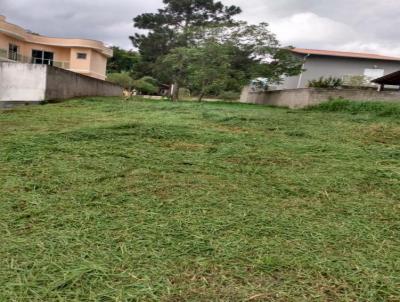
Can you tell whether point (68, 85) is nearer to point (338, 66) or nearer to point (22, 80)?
point (22, 80)

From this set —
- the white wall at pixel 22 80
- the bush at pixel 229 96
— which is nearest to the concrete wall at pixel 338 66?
the bush at pixel 229 96

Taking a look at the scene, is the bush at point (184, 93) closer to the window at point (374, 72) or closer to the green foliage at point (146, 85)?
the green foliage at point (146, 85)

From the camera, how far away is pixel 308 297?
3.98ft

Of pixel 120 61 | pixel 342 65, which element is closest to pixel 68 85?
pixel 342 65

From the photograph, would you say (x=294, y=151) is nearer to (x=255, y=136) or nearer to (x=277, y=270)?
(x=255, y=136)

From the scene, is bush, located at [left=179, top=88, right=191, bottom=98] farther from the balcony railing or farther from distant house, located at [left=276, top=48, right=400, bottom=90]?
the balcony railing

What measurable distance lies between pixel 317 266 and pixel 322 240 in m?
0.25

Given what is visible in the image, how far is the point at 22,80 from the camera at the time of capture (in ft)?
27.8

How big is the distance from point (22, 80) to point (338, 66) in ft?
47.2

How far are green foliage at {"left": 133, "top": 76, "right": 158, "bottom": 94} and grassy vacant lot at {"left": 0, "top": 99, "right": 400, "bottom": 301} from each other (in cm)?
1925

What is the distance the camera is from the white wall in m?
8.45

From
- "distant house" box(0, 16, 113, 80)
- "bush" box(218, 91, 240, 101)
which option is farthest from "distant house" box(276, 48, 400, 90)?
"distant house" box(0, 16, 113, 80)

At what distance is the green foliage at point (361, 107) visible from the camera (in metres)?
6.91

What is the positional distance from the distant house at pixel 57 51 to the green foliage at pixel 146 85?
292 centimetres
